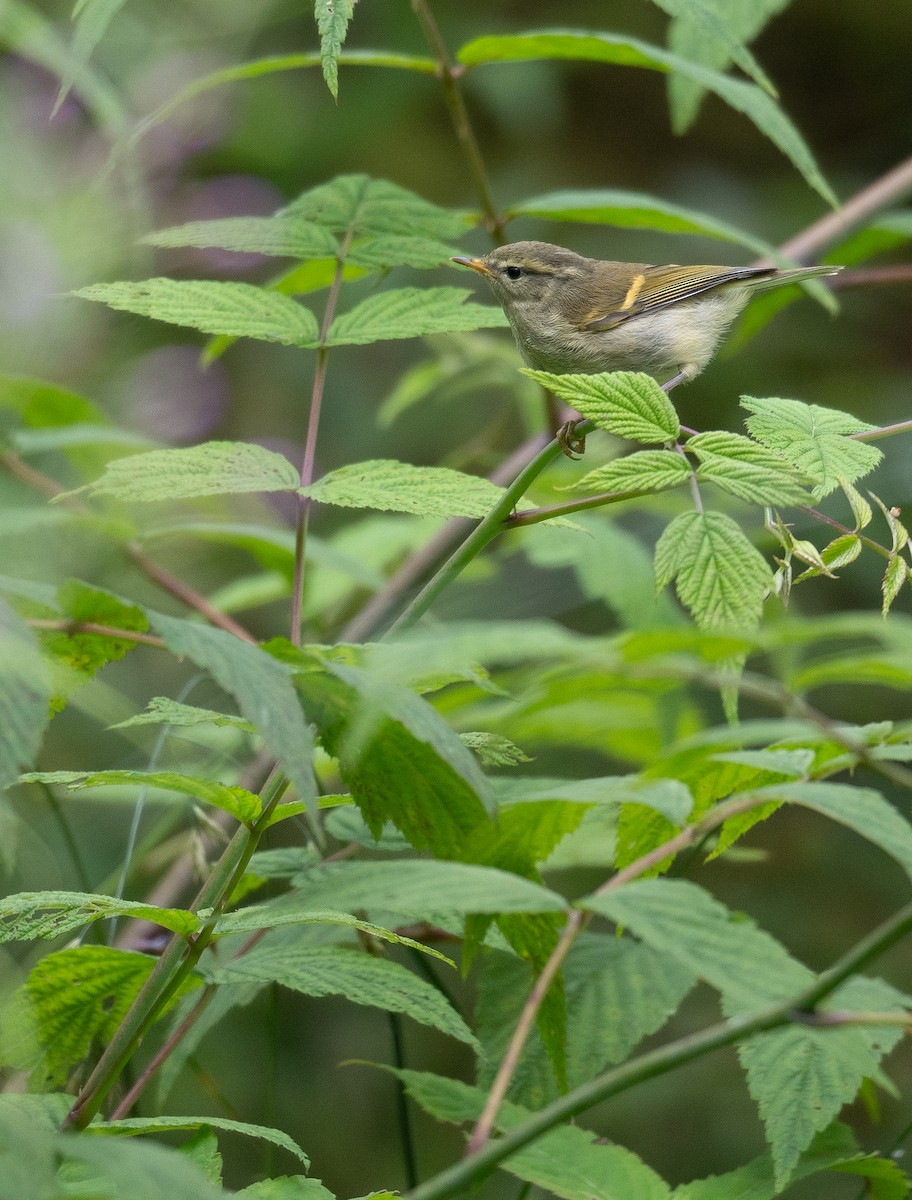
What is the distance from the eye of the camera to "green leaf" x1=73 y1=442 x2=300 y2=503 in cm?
102

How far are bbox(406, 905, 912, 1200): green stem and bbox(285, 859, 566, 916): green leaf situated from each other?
3.7 inches

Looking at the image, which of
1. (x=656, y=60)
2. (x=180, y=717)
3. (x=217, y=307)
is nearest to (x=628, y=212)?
(x=656, y=60)

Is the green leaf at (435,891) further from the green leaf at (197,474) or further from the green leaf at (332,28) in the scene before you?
the green leaf at (332,28)

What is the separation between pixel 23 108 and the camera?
2176mm

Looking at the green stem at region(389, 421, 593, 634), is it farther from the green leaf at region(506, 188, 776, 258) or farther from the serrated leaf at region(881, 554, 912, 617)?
the green leaf at region(506, 188, 776, 258)

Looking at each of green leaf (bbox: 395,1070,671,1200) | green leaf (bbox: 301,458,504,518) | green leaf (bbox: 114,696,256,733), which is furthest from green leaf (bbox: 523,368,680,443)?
green leaf (bbox: 395,1070,671,1200)

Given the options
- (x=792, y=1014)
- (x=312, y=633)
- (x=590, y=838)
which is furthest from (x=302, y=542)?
(x=312, y=633)

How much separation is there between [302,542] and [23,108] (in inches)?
59.3

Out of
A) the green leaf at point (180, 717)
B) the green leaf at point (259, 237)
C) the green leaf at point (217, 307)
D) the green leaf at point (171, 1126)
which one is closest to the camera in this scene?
the green leaf at point (171, 1126)

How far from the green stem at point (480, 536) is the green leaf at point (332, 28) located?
32cm

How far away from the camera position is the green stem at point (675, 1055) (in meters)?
0.62

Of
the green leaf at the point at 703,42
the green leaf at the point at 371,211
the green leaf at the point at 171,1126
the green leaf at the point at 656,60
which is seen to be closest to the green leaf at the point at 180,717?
the green leaf at the point at 171,1126

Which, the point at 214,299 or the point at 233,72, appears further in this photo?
the point at 233,72

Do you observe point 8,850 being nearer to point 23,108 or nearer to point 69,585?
point 69,585
